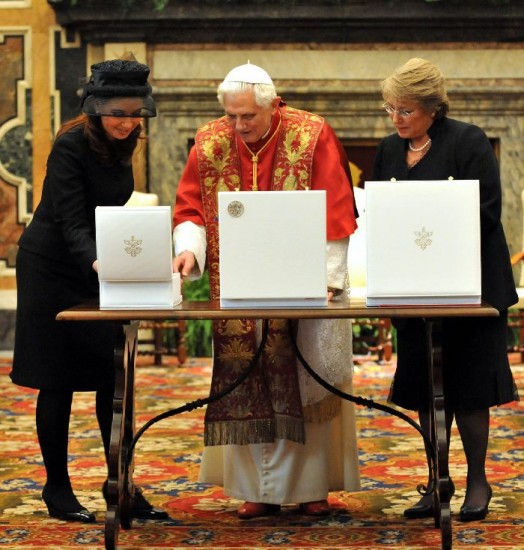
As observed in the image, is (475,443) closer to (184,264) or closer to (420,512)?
(420,512)

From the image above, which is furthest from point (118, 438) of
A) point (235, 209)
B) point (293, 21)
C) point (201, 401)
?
point (293, 21)

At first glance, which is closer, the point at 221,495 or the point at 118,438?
the point at 118,438

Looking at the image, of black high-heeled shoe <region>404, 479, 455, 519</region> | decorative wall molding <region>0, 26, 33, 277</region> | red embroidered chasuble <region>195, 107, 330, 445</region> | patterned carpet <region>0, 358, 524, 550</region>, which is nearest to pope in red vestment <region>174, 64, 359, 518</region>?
red embroidered chasuble <region>195, 107, 330, 445</region>

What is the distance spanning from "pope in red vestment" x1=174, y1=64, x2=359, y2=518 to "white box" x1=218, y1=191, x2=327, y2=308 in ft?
1.61

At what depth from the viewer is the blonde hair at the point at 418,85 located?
388 cm

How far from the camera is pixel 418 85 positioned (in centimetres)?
388

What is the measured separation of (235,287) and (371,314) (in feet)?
1.34

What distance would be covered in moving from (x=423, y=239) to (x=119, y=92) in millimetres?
1043

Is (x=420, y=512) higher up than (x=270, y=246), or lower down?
lower down

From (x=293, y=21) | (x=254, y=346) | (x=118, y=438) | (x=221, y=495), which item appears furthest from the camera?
(x=293, y=21)

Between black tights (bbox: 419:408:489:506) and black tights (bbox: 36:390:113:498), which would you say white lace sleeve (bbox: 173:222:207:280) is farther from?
black tights (bbox: 419:408:489:506)

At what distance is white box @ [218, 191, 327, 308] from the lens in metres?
3.59

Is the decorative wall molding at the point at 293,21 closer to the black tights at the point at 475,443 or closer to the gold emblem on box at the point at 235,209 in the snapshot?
the black tights at the point at 475,443

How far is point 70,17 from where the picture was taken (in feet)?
28.5
